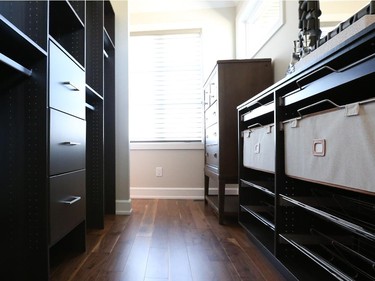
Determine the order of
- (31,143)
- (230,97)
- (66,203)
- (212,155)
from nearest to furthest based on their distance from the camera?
(31,143) → (66,203) → (230,97) → (212,155)

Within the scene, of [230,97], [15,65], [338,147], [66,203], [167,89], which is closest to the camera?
[338,147]

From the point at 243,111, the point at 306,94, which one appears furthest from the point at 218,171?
the point at 306,94

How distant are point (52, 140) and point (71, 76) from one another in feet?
1.24

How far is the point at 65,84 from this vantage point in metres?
1.16

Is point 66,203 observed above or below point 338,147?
below

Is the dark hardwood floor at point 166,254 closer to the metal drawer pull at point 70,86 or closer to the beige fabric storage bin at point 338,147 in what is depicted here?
the beige fabric storage bin at point 338,147

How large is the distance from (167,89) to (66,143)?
6.51 ft

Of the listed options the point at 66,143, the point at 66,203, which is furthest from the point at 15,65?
the point at 66,203

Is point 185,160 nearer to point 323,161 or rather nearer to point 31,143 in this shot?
point 31,143

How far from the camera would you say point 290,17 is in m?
1.71

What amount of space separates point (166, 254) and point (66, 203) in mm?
594

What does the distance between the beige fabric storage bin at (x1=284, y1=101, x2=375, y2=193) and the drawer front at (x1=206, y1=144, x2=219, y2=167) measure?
106 cm

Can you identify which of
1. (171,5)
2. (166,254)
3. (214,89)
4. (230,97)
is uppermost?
(171,5)

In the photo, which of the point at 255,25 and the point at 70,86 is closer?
the point at 70,86
